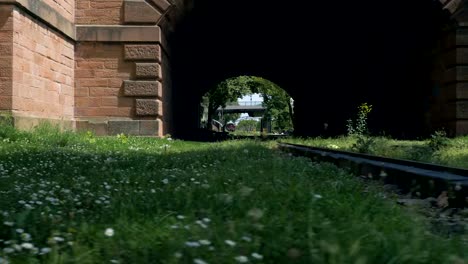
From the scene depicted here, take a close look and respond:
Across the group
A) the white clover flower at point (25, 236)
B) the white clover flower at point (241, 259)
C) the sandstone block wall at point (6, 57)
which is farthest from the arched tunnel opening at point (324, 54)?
the white clover flower at point (241, 259)

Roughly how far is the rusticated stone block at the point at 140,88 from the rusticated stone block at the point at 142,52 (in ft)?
2.35

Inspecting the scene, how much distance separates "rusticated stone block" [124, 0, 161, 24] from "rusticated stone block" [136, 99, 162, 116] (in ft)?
7.59

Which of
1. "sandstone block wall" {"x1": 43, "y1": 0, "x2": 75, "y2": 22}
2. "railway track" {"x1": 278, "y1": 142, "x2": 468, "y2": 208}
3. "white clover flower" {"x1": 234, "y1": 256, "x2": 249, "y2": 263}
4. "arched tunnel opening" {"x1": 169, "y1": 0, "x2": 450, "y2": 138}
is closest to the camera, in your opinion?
"white clover flower" {"x1": 234, "y1": 256, "x2": 249, "y2": 263}

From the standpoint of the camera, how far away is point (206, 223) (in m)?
2.81

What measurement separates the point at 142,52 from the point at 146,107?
1593 millimetres

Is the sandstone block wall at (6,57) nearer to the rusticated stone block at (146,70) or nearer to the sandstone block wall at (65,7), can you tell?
the sandstone block wall at (65,7)

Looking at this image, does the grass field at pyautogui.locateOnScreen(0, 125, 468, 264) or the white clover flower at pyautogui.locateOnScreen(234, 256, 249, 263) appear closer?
the white clover flower at pyautogui.locateOnScreen(234, 256, 249, 263)

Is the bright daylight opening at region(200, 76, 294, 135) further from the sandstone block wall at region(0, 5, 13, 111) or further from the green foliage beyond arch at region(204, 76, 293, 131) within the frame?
the sandstone block wall at region(0, 5, 13, 111)

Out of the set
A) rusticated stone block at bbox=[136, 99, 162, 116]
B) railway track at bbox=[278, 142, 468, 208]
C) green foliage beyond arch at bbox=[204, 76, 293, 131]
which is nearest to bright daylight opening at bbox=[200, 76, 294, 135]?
green foliage beyond arch at bbox=[204, 76, 293, 131]

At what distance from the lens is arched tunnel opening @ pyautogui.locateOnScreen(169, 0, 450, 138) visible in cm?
1831

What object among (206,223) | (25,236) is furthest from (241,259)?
(25,236)

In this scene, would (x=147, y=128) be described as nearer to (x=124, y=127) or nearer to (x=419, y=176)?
(x=124, y=127)

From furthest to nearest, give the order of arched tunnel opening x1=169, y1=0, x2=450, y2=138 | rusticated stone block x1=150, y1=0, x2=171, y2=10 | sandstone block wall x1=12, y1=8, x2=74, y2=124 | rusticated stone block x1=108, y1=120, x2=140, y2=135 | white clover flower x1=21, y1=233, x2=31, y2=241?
arched tunnel opening x1=169, y1=0, x2=450, y2=138, rusticated stone block x1=150, y1=0, x2=171, y2=10, rusticated stone block x1=108, y1=120, x2=140, y2=135, sandstone block wall x1=12, y1=8, x2=74, y2=124, white clover flower x1=21, y1=233, x2=31, y2=241

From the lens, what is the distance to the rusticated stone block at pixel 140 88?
14.5 m
